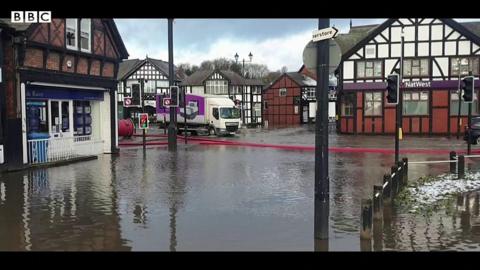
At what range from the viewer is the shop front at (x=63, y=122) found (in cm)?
1605

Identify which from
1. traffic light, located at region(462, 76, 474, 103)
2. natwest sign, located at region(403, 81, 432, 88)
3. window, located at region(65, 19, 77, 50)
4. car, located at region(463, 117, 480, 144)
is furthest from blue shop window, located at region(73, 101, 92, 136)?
natwest sign, located at region(403, 81, 432, 88)

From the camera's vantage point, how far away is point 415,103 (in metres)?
36.4

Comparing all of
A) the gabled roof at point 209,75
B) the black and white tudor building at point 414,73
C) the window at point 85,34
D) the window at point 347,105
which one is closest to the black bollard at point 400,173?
the window at point 85,34

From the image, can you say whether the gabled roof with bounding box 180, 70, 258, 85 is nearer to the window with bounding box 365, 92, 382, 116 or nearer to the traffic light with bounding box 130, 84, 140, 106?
the window with bounding box 365, 92, 382, 116

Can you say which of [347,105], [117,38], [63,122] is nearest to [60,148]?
[63,122]

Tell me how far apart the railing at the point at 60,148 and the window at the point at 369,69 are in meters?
23.7

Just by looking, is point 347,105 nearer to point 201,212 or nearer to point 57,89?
point 57,89

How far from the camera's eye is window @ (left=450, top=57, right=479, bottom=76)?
3494 centimetres

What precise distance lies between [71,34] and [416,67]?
86.7 ft

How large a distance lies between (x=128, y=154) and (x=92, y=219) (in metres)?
12.4

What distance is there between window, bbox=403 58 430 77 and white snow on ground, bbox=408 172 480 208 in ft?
77.0

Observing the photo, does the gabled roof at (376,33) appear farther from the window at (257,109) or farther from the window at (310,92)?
the window at (257,109)
